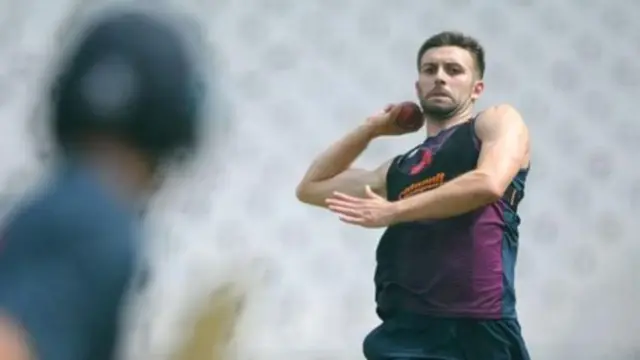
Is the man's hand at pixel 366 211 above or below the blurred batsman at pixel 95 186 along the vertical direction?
below

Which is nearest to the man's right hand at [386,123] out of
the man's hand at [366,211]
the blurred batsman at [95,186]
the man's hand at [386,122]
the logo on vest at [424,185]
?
the man's hand at [386,122]

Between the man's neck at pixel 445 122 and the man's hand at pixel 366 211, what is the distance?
0.23 m

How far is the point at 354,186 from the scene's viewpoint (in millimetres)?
1951

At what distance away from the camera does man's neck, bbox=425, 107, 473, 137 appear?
72.9 inches

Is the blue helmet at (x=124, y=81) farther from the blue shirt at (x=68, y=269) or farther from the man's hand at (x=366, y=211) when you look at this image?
the man's hand at (x=366, y=211)

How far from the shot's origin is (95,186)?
0.62 metres

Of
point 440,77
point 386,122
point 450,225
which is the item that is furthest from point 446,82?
point 450,225

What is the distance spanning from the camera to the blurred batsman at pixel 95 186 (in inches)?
23.5

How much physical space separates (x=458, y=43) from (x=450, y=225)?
1.04ft

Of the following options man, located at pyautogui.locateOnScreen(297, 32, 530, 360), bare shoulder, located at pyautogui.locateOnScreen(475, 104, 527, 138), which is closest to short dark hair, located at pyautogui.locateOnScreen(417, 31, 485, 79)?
man, located at pyautogui.locateOnScreen(297, 32, 530, 360)

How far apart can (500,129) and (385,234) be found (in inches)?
9.4

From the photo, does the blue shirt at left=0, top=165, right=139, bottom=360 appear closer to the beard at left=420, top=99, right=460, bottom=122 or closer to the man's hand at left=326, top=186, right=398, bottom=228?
the man's hand at left=326, top=186, right=398, bottom=228

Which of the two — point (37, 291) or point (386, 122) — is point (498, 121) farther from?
point (37, 291)

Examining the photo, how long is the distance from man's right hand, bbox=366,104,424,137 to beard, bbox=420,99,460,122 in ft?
0.21
